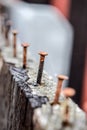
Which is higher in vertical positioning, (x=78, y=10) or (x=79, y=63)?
(x=78, y=10)

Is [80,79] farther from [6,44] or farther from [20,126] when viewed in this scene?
[20,126]

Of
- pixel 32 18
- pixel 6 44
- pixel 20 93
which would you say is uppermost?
pixel 32 18

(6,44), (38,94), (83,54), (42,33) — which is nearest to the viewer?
(38,94)

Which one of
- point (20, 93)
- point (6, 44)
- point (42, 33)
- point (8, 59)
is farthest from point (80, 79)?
point (20, 93)

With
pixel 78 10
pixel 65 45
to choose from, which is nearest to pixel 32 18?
pixel 65 45

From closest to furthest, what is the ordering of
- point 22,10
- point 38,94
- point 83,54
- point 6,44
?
point 38,94 < point 6,44 < point 22,10 < point 83,54

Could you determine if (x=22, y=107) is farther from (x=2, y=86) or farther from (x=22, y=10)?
(x=22, y=10)

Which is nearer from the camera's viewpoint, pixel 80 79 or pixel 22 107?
pixel 22 107
